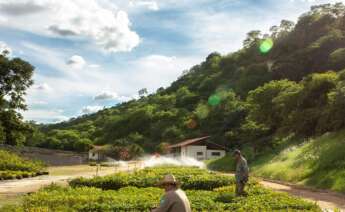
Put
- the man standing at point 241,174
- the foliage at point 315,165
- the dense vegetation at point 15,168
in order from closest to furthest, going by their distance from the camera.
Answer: the man standing at point 241,174 < the foliage at point 315,165 < the dense vegetation at point 15,168

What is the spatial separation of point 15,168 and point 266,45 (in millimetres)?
97371

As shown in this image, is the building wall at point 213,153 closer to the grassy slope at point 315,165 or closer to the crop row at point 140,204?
the grassy slope at point 315,165

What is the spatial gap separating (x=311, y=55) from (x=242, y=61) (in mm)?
44594

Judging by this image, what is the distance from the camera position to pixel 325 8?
10350cm

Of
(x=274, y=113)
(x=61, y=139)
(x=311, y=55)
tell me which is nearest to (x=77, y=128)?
(x=61, y=139)

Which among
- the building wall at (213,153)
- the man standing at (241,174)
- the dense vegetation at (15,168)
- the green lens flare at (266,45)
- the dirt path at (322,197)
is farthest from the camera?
the green lens flare at (266,45)

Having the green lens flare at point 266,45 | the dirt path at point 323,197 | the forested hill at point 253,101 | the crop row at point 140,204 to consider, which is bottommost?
the dirt path at point 323,197

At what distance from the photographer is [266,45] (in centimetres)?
12656

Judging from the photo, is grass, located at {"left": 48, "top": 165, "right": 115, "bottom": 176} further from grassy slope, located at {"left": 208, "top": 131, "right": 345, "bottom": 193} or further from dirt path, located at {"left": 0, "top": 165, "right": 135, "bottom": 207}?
grassy slope, located at {"left": 208, "top": 131, "right": 345, "bottom": 193}

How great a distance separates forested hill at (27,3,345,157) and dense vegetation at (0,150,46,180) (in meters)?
12.0

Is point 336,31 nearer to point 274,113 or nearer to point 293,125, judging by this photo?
point 274,113

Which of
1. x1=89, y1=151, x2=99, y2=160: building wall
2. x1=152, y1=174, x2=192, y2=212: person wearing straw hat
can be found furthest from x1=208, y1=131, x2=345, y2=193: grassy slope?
x1=89, y1=151, x2=99, y2=160: building wall

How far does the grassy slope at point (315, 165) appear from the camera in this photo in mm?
28016

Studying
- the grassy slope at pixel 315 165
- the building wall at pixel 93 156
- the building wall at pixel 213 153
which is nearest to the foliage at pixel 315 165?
the grassy slope at pixel 315 165
